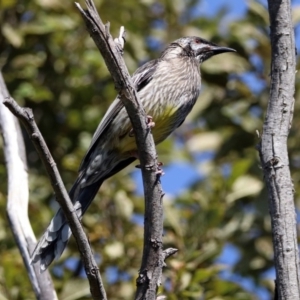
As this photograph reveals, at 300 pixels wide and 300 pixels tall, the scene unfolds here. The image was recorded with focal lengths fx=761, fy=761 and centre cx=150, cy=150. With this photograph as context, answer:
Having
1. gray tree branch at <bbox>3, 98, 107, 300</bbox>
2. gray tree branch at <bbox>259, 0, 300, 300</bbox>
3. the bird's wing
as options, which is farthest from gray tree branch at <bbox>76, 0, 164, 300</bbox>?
the bird's wing

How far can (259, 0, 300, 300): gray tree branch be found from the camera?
2967mm

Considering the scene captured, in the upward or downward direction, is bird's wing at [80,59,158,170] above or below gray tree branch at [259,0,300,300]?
above

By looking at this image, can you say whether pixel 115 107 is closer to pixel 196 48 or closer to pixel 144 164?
pixel 196 48

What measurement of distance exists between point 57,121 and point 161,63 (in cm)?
124

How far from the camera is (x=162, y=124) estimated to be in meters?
4.94

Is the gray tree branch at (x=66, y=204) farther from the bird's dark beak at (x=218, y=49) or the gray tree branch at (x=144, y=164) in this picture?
the bird's dark beak at (x=218, y=49)

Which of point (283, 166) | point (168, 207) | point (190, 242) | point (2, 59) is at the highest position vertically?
point (2, 59)

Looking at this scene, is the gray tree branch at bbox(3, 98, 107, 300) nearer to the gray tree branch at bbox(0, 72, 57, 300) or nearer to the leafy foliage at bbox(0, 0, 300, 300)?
the gray tree branch at bbox(0, 72, 57, 300)

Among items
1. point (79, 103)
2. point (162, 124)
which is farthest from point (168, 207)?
point (79, 103)

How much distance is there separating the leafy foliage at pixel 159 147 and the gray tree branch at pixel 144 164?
6.47ft

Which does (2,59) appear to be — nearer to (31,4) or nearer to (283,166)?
(31,4)

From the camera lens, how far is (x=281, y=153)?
3154mm

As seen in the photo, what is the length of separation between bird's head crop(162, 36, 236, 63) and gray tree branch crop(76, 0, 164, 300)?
8.45ft

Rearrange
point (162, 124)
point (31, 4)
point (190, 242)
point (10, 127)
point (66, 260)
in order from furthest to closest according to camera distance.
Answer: point (31, 4) → point (66, 260) → point (190, 242) → point (162, 124) → point (10, 127)
